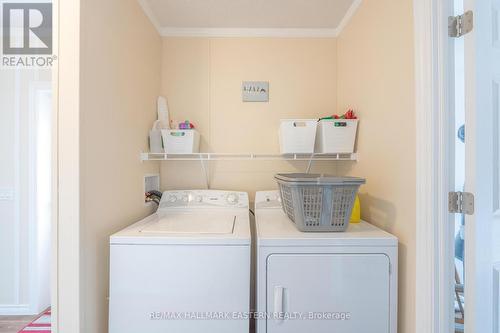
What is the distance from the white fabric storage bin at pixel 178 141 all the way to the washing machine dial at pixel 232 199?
0.48 meters

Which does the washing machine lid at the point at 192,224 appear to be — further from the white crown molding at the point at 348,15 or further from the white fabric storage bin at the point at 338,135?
the white crown molding at the point at 348,15

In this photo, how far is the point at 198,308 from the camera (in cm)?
119

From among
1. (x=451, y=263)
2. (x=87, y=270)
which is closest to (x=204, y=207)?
(x=87, y=270)

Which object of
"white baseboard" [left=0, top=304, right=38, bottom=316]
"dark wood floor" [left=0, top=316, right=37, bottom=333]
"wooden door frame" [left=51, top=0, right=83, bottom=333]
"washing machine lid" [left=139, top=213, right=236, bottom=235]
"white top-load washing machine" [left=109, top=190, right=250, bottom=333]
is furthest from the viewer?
"white baseboard" [left=0, top=304, right=38, bottom=316]

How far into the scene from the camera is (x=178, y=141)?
189cm

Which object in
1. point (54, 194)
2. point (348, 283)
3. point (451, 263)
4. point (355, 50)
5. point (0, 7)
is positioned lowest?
point (348, 283)

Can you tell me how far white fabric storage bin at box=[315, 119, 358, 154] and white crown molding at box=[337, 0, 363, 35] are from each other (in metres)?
0.85

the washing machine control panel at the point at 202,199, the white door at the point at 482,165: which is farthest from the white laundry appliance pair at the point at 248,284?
the washing machine control panel at the point at 202,199

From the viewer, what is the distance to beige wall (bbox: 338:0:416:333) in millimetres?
1208

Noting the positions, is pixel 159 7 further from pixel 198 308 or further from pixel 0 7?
pixel 198 308

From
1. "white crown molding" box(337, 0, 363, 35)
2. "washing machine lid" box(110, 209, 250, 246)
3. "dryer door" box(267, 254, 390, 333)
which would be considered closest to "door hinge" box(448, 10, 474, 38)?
"white crown molding" box(337, 0, 363, 35)

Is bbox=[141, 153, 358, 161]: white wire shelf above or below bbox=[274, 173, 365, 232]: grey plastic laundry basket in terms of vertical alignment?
above

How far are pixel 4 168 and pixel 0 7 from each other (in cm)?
143

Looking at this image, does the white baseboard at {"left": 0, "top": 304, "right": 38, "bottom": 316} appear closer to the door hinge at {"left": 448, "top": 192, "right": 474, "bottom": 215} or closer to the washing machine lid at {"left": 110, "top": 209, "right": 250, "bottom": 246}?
the washing machine lid at {"left": 110, "top": 209, "right": 250, "bottom": 246}
